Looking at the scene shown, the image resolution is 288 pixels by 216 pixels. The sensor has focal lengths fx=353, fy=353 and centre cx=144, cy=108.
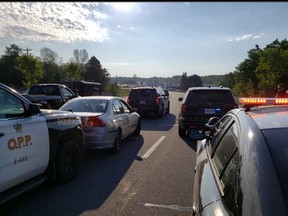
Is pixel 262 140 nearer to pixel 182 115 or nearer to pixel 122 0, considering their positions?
pixel 122 0

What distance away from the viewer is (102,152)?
8.91 metres

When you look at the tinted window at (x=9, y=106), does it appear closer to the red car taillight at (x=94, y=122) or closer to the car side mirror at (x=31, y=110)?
the car side mirror at (x=31, y=110)

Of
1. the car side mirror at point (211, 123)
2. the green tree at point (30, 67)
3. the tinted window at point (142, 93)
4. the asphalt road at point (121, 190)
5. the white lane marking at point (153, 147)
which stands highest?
the green tree at point (30, 67)

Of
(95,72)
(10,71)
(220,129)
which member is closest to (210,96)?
(220,129)

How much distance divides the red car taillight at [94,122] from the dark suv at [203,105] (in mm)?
3543

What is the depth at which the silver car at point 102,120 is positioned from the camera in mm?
8078

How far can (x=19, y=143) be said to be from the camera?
461cm

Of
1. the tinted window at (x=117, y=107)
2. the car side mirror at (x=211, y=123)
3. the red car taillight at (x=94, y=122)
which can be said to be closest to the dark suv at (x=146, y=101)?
the tinted window at (x=117, y=107)

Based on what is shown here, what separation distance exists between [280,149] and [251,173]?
1.15 feet

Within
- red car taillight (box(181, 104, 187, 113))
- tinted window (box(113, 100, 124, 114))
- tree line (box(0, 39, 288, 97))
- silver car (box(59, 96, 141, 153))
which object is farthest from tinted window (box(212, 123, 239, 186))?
tree line (box(0, 39, 288, 97))

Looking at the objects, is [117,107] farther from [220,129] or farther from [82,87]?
[82,87]

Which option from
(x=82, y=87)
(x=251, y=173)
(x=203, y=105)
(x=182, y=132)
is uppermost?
(x=251, y=173)

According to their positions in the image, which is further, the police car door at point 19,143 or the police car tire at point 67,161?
the police car tire at point 67,161

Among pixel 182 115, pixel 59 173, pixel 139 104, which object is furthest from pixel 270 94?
pixel 59 173
